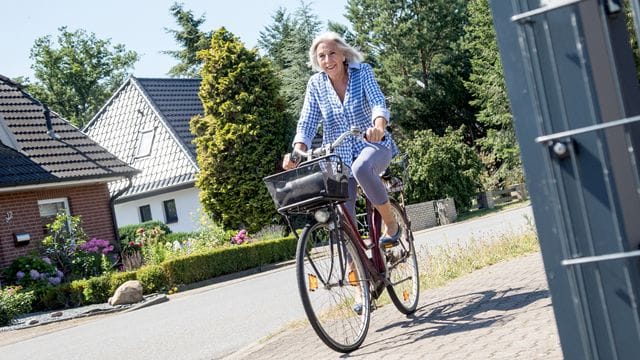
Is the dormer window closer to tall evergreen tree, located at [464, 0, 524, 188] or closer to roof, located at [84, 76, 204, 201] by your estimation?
roof, located at [84, 76, 204, 201]

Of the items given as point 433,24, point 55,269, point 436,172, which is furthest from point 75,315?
point 433,24

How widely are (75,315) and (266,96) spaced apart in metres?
13.9

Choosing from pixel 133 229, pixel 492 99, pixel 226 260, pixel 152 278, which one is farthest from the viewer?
pixel 492 99

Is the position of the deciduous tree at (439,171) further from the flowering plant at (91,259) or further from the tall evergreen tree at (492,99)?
the flowering plant at (91,259)

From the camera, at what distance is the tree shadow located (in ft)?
18.3

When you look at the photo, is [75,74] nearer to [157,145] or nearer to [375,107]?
[157,145]

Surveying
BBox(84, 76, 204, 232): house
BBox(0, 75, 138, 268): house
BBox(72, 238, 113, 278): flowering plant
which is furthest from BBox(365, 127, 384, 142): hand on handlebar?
BBox(84, 76, 204, 232): house

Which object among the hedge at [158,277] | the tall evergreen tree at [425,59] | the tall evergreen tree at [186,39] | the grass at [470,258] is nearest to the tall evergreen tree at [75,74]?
the tall evergreen tree at [186,39]

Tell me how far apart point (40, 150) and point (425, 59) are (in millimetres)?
31916

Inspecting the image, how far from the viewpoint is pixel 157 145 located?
36.9 metres

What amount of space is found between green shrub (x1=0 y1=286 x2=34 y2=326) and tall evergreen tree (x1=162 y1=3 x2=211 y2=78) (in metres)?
46.8

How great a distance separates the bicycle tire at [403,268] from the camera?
646 cm

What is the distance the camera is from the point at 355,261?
19.2ft

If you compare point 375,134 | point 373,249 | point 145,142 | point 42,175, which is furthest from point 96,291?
point 145,142
